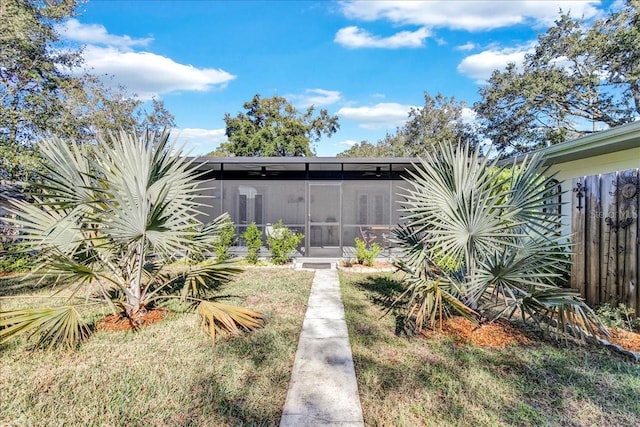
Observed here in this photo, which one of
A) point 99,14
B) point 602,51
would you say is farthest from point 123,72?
point 602,51

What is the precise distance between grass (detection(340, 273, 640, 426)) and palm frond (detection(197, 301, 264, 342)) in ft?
4.01

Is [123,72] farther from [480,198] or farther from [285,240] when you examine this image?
[480,198]

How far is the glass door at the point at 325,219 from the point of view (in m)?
10.0

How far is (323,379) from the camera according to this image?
287 cm

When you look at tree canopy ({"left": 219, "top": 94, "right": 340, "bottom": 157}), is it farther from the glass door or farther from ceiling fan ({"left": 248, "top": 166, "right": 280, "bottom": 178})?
the glass door

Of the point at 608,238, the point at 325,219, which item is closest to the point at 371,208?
the point at 325,219

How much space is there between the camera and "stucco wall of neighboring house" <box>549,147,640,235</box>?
4.96m

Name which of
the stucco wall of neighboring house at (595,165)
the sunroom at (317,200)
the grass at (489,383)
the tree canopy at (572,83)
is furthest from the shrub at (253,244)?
the tree canopy at (572,83)

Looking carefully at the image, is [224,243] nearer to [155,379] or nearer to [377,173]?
[377,173]

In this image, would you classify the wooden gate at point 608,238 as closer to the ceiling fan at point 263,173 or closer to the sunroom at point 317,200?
the sunroom at point 317,200

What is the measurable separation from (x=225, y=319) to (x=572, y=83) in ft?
64.0

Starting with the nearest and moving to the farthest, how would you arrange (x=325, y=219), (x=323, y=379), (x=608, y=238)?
(x=323, y=379)
(x=608, y=238)
(x=325, y=219)

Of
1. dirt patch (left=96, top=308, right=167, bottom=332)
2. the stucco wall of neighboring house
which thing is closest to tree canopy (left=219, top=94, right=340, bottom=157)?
the stucco wall of neighboring house

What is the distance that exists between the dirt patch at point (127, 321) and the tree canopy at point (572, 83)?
62.7 ft
